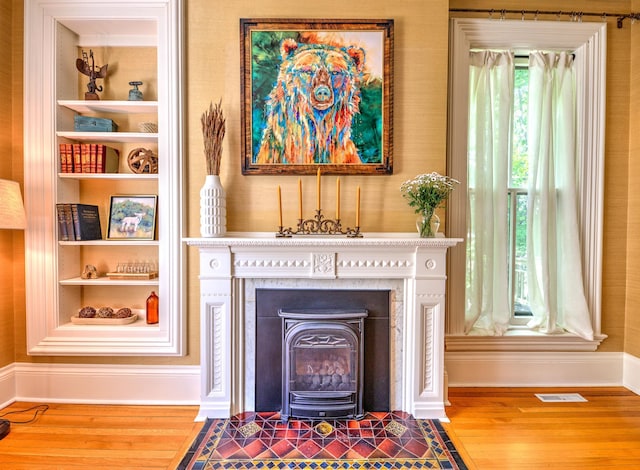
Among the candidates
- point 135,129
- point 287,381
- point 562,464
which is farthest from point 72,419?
point 562,464

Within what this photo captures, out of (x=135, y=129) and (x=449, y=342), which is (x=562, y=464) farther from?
(x=135, y=129)

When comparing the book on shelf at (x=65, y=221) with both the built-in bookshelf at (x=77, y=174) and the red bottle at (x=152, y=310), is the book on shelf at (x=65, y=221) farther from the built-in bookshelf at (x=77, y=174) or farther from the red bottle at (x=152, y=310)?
the red bottle at (x=152, y=310)

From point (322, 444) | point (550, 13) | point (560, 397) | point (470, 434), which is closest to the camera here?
point (322, 444)

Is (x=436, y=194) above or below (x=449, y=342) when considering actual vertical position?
above

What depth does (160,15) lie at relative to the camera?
7.73ft

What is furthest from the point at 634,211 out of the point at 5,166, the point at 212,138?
the point at 5,166

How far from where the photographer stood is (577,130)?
2.69 metres

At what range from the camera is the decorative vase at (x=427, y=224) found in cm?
223

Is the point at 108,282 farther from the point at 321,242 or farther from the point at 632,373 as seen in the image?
the point at 632,373

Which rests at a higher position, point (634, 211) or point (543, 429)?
point (634, 211)

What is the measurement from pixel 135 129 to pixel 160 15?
82cm

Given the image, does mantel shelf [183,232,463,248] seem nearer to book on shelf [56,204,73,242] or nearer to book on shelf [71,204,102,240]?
book on shelf [71,204,102,240]

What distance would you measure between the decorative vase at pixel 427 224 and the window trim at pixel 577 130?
377 millimetres

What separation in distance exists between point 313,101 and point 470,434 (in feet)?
7.73
